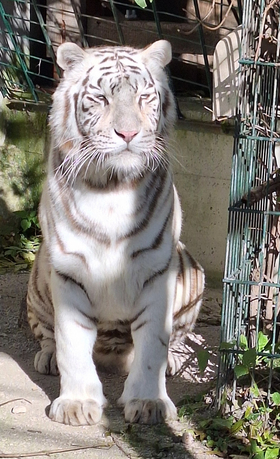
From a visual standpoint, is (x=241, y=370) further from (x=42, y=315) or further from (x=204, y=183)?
(x=204, y=183)

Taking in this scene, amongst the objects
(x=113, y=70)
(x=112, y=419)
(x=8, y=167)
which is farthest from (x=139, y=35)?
(x=112, y=419)

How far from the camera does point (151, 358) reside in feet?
11.6

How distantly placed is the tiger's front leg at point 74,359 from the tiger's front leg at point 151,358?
0.15m

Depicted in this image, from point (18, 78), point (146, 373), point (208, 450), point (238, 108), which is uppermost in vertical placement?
point (18, 78)

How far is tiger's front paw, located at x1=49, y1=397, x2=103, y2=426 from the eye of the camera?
11.2ft

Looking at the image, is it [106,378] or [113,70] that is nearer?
[113,70]

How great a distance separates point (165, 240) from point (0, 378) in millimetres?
1092

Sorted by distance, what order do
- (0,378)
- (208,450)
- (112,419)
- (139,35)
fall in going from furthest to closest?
(139,35)
(0,378)
(112,419)
(208,450)

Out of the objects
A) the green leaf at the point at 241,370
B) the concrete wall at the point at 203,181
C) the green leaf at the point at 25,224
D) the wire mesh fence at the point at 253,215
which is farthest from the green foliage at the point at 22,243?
the green leaf at the point at 241,370

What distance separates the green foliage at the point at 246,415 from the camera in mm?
3156

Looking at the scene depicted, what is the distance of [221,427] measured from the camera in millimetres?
3291

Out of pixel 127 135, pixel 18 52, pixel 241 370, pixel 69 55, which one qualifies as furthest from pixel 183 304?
pixel 18 52

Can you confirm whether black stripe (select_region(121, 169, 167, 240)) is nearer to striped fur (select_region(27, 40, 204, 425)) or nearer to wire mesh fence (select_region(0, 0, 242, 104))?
striped fur (select_region(27, 40, 204, 425))

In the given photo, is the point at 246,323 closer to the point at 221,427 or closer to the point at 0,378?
the point at 221,427
